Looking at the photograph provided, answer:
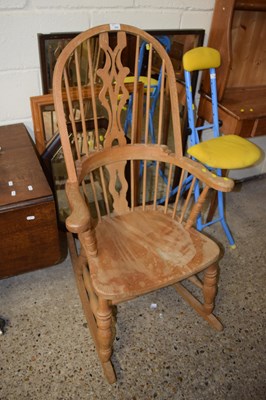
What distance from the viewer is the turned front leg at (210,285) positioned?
129 cm

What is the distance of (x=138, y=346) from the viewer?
1.39 metres

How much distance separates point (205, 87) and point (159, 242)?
1.03m

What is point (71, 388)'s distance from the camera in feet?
4.05

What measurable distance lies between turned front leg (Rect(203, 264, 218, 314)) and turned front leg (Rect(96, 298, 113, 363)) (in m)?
0.44

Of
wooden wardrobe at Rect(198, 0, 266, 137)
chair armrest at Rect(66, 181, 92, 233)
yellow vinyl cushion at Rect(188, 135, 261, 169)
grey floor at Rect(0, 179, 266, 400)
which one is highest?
wooden wardrobe at Rect(198, 0, 266, 137)

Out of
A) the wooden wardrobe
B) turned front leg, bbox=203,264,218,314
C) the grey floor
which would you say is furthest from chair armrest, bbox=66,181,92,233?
the wooden wardrobe

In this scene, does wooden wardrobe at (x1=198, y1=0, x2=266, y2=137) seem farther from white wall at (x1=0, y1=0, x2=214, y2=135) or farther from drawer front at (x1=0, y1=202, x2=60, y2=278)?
drawer front at (x1=0, y1=202, x2=60, y2=278)

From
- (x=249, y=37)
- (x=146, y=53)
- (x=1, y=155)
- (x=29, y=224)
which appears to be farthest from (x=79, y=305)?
(x=249, y=37)

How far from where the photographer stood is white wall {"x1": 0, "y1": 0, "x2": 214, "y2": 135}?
1.25 meters

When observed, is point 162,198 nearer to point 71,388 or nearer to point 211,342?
point 211,342

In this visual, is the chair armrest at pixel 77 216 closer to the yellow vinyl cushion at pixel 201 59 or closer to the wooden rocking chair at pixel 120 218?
the wooden rocking chair at pixel 120 218

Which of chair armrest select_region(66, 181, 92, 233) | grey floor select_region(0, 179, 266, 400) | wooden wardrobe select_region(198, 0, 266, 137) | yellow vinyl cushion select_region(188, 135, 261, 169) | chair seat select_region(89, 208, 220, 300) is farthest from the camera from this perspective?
wooden wardrobe select_region(198, 0, 266, 137)

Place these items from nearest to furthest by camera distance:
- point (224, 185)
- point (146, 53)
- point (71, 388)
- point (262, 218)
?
point (224, 185), point (71, 388), point (146, 53), point (262, 218)

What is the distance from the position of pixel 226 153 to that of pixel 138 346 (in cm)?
96
